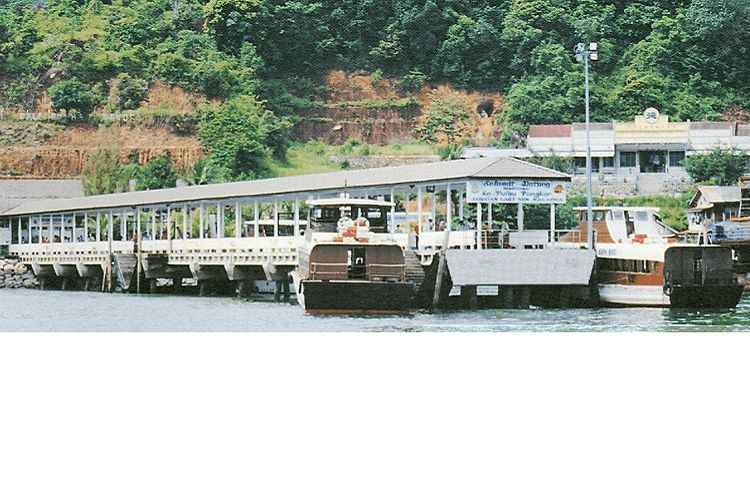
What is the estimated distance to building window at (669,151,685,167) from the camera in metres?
16.0

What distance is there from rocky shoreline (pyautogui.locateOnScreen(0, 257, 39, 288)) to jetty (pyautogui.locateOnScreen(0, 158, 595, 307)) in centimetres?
10

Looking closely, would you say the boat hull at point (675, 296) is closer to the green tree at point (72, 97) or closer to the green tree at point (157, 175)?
the green tree at point (157, 175)

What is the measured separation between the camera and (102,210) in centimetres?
2044

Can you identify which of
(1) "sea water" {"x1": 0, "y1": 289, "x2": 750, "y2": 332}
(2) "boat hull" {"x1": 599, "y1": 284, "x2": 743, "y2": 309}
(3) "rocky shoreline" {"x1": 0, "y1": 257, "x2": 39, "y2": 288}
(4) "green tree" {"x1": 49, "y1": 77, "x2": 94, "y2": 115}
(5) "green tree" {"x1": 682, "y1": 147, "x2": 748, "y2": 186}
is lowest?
(1) "sea water" {"x1": 0, "y1": 289, "x2": 750, "y2": 332}

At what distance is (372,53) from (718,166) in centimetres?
427

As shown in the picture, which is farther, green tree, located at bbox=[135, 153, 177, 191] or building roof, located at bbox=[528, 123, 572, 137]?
green tree, located at bbox=[135, 153, 177, 191]

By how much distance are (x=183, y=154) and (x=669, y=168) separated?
580 centimetres

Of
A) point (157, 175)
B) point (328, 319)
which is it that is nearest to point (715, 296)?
point (328, 319)

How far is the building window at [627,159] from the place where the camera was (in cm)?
1596

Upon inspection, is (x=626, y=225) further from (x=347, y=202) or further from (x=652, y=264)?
(x=347, y=202)

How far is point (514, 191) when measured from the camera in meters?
16.6

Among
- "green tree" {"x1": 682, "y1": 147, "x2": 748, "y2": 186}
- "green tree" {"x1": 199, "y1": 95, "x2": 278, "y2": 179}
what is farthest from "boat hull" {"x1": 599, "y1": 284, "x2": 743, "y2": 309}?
"green tree" {"x1": 199, "y1": 95, "x2": 278, "y2": 179}

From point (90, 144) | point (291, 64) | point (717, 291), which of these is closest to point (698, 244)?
point (717, 291)

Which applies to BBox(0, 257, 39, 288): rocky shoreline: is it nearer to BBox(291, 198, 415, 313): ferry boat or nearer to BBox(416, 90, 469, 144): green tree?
BBox(291, 198, 415, 313): ferry boat
